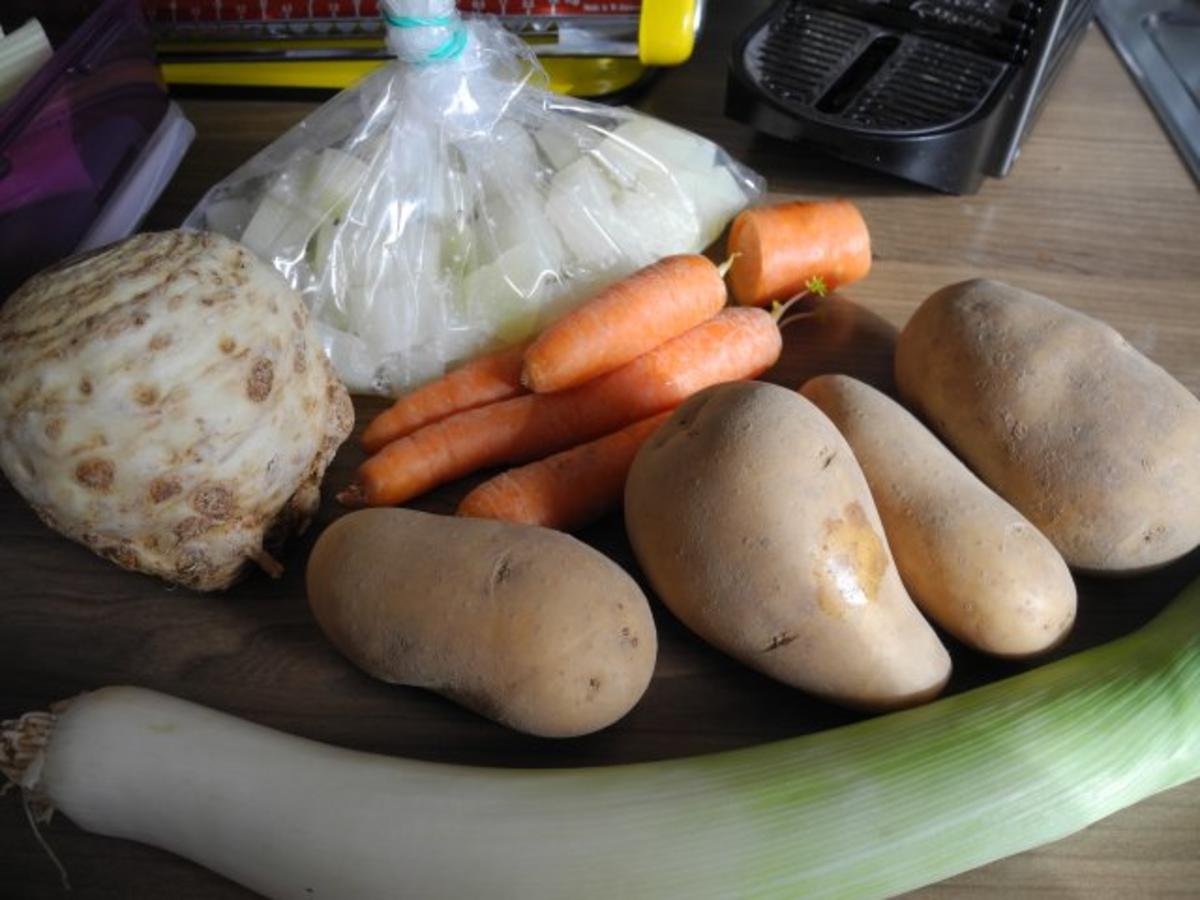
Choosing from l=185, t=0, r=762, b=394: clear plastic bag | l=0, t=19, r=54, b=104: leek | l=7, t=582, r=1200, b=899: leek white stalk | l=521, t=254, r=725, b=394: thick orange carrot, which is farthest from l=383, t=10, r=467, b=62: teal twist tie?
l=7, t=582, r=1200, b=899: leek white stalk

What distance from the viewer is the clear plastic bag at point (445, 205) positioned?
0.93 metres

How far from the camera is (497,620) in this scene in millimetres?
648

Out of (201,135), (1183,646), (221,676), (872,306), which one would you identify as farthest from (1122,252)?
(201,135)

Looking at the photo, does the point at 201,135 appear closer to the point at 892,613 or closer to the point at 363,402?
the point at 363,402

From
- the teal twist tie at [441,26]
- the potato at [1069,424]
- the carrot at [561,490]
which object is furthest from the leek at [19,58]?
the potato at [1069,424]

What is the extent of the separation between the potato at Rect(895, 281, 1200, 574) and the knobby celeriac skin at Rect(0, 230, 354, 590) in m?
0.53

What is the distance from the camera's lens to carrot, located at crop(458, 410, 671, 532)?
816 mm

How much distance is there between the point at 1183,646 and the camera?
0.66m

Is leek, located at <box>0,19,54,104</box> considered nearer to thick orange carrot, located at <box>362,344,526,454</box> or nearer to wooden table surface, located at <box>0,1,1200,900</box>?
wooden table surface, located at <box>0,1,1200,900</box>

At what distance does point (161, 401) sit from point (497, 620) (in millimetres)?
269

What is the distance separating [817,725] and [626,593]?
0.56ft

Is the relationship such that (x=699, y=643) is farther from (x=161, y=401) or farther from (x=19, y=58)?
(x=19, y=58)

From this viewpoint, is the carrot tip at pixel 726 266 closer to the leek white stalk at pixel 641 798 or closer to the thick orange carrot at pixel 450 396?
the thick orange carrot at pixel 450 396

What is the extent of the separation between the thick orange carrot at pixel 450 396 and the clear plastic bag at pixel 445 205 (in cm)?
3
